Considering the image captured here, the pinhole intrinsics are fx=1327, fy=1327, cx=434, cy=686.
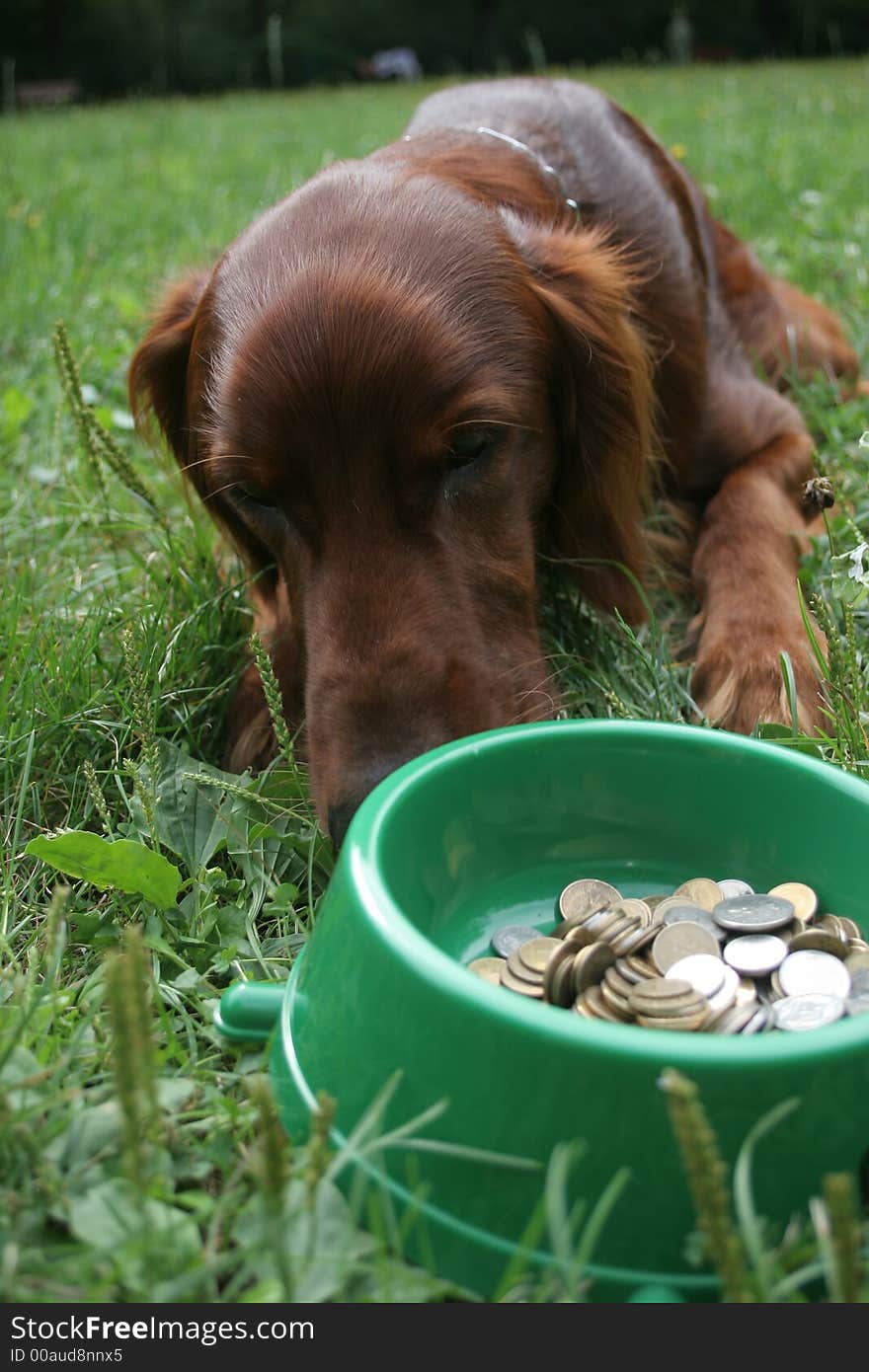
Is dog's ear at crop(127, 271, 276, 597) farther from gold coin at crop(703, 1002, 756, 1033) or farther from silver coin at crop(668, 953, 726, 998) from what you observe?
gold coin at crop(703, 1002, 756, 1033)

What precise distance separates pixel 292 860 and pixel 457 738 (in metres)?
0.37

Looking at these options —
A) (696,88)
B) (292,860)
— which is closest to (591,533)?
(292,860)

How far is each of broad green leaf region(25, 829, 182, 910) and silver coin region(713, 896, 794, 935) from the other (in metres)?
0.78

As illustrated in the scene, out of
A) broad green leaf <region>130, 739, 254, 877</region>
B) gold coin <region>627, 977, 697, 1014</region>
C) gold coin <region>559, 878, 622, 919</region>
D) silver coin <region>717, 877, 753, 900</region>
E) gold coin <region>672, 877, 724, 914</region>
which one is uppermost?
gold coin <region>627, 977, 697, 1014</region>

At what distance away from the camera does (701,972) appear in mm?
1524

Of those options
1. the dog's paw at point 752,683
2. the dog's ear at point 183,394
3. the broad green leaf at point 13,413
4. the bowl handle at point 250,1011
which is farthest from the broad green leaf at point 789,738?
the broad green leaf at point 13,413

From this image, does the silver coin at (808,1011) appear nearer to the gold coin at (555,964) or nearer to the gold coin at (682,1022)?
the gold coin at (682,1022)

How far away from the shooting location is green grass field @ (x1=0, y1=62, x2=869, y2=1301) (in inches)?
48.8

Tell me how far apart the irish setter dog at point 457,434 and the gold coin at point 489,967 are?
0.32 m

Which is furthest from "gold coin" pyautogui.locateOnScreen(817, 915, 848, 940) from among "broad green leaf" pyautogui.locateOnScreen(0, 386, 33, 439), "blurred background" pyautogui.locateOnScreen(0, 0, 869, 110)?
"blurred background" pyautogui.locateOnScreen(0, 0, 869, 110)

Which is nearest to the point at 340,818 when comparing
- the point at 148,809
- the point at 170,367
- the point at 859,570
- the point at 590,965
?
the point at 148,809

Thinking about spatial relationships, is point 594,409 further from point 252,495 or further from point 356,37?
point 356,37

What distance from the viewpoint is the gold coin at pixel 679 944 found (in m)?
1.58

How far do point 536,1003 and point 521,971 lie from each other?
0.35m
